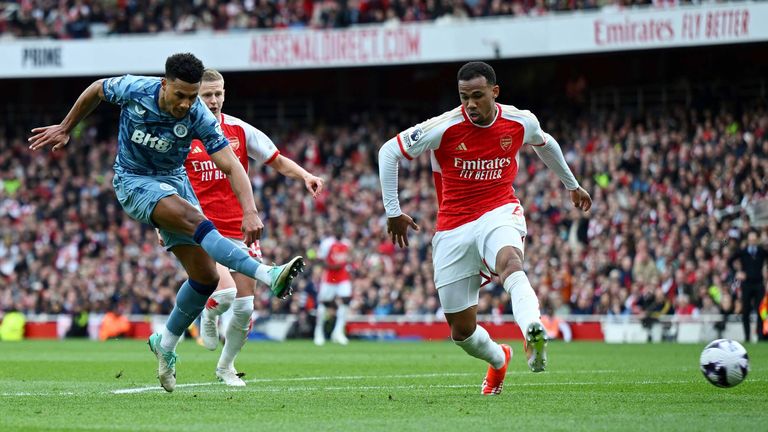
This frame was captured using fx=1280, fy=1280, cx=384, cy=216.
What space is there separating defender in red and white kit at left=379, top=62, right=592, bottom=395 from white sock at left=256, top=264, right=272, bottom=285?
161cm

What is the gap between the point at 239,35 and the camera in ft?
104

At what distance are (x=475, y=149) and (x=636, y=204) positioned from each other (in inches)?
651

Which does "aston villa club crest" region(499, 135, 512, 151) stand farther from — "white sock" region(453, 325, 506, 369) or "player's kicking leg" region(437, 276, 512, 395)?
"white sock" region(453, 325, 506, 369)

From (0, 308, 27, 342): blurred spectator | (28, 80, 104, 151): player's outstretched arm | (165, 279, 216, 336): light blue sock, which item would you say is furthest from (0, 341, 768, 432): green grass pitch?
(0, 308, 27, 342): blurred spectator

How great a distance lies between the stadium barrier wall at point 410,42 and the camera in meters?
27.0

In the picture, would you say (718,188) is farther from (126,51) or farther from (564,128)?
(126,51)

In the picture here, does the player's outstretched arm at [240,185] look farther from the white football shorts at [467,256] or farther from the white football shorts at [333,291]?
the white football shorts at [333,291]

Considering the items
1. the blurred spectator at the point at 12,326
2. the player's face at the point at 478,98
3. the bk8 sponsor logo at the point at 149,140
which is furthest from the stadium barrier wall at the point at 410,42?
the bk8 sponsor logo at the point at 149,140

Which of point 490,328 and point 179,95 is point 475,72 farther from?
point 490,328

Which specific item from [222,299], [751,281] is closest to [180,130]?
[222,299]

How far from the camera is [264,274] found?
812cm

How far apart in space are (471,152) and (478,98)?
0.45 meters

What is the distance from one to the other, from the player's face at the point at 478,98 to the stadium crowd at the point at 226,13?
62.7ft

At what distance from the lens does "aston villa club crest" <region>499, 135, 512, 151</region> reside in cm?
973
